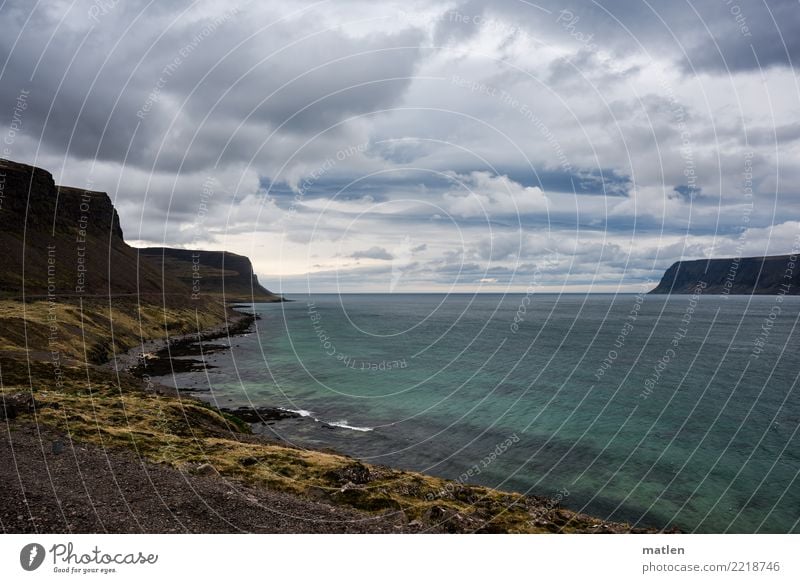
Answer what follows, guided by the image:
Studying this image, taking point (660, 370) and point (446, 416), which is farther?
point (660, 370)

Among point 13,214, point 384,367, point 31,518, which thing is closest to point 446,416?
point 384,367

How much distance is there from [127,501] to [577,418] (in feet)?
123

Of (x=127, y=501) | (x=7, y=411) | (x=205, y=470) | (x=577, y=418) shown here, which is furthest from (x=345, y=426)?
(x=127, y=501)

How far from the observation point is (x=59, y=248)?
126125 millimetres

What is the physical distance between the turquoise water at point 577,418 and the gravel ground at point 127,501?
1418 centimetres

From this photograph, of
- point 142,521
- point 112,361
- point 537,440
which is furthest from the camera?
point 112,361

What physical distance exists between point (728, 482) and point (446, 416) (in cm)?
2160

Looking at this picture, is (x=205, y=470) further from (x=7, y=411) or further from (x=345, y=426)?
(x=345, y=426)

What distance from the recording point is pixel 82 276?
11681 centimetres

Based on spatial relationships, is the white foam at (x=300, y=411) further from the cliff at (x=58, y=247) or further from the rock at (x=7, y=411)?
the cliff at (x=58, y=247)

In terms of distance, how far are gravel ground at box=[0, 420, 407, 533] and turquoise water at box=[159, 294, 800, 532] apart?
1418 cm

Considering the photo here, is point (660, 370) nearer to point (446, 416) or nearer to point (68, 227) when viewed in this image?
point (446, 416)

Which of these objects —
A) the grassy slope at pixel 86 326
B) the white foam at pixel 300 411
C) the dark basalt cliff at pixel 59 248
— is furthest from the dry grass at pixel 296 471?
the dark basalt cliff at pixel 59 248

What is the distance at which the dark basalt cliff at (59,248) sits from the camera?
10081cm
